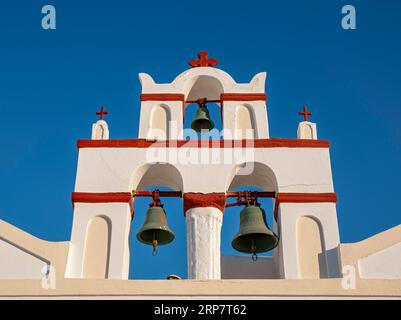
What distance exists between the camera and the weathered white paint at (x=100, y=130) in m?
11.3

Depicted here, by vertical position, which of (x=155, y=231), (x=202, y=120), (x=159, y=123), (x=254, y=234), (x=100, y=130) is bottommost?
(x=254, y=234)

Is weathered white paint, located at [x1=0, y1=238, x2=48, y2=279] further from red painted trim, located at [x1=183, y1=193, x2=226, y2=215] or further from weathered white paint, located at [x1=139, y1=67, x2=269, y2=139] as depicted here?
weathered white paint, located at [x1=139, y1=67, x2=269, y2=139]

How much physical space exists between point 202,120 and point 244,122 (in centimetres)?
89

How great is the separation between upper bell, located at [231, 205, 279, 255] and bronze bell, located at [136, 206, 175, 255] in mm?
934

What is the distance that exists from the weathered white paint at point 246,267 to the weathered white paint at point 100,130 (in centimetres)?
271

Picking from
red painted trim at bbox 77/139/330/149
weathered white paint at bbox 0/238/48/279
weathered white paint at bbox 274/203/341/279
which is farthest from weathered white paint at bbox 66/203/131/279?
weathered white paint at bbox 274/203/341/279

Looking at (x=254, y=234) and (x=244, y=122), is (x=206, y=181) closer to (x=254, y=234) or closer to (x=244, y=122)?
(x=254, y=234)

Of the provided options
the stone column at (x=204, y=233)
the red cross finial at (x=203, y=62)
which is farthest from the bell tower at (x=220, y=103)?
the stone column at (x=204, y=233)

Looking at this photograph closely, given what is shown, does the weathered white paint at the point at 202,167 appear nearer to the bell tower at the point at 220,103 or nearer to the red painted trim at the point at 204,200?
the red painted trim at the point at 204,200

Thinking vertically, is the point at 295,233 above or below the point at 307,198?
below

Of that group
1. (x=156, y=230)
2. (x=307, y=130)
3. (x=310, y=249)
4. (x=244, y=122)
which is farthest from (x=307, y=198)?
(x=156, y=230)

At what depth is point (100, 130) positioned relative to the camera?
37.5 ft

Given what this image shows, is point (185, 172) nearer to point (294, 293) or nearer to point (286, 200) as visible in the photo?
point (286, 200)
